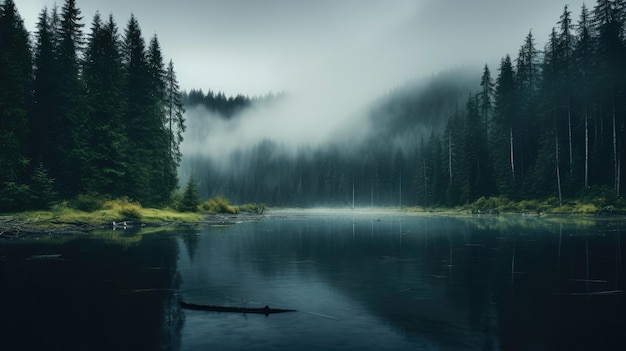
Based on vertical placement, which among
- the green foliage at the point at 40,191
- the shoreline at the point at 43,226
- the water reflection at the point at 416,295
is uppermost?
the green foliage at the point at 40,191

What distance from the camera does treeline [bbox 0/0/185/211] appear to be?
130 feet

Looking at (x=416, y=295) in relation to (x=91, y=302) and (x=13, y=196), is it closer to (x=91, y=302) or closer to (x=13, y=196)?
(x=91, y=302)

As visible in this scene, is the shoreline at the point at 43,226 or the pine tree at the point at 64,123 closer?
the shoreline at the point at 43,226

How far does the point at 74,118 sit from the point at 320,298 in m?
40.9

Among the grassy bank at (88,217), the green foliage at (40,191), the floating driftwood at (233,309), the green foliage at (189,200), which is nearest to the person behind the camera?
the floating driftwood at (233,309)

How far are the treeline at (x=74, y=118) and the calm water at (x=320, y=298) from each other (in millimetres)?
19647

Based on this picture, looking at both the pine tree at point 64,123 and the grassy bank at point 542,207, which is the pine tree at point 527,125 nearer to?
the grassy bank at point 542,207

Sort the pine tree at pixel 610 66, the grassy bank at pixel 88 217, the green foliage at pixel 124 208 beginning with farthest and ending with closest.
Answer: the pine tree at pixel 610 66 < the green foliage at pixel 124 208 < the grassy bank at pixel 88 217

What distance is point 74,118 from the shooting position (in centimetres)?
4547

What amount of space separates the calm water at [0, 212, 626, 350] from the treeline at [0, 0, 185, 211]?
1965 centimetres

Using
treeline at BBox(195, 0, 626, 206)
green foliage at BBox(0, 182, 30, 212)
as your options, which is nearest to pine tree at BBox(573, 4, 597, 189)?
treeline at BBox(195, 0, 626, 206)

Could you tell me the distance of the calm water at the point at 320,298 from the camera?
376 inches

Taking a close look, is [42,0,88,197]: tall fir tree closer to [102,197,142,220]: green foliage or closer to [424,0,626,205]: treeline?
[102,197,142,220]: green foliage

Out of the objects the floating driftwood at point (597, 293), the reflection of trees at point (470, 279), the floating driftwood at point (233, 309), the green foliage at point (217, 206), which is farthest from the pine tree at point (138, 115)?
the floating driftwood at point (597, 293)
